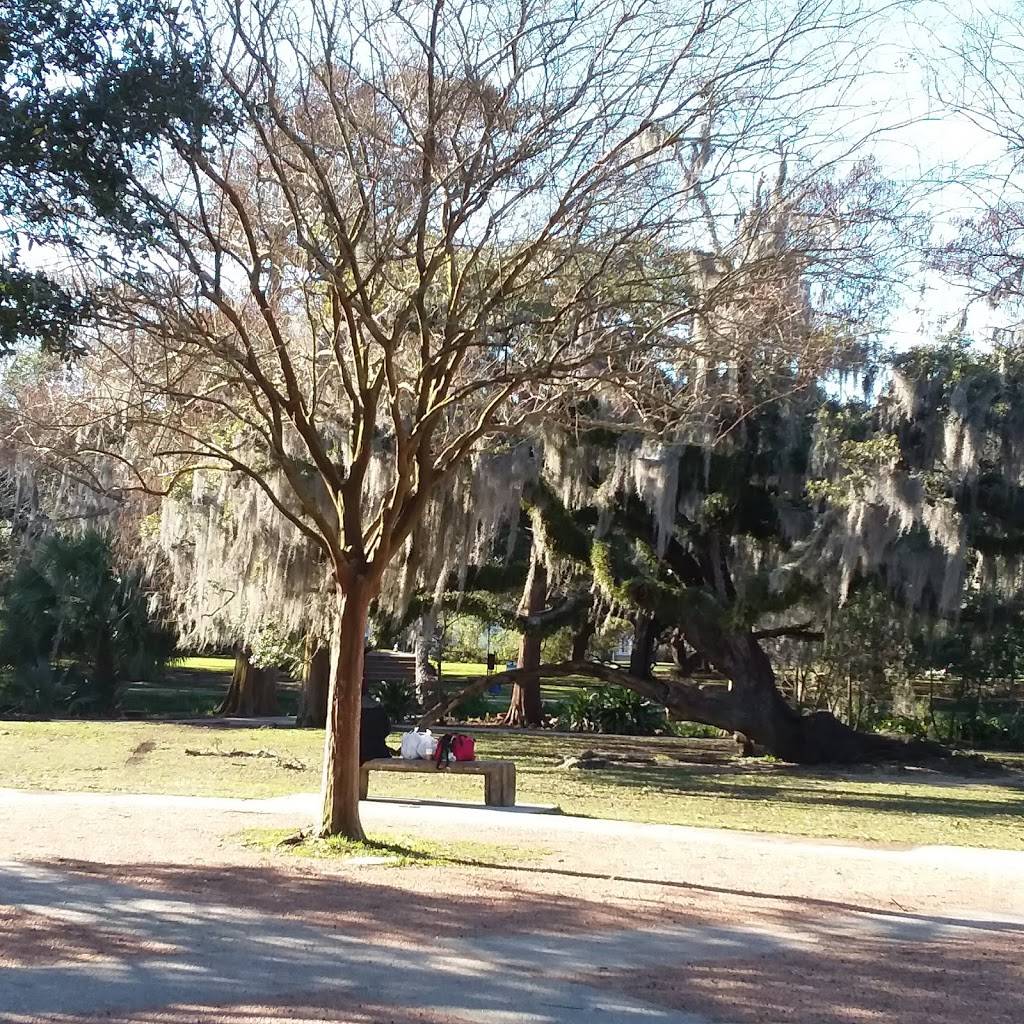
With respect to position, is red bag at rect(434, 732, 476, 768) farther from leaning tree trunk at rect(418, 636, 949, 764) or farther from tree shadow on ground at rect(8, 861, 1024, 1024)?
leaning tree trunk at rect(418, 636, 949, 764)

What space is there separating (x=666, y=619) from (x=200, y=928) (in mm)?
15100

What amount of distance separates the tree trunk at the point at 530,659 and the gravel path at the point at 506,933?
548 inches

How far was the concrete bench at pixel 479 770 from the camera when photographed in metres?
12.0

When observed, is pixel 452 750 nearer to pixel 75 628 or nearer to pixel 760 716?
pixel 760 716

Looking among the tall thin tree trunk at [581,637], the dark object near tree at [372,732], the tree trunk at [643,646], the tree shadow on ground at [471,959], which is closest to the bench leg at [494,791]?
the dark object near tree at [372,732]

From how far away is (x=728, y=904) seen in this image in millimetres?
7930

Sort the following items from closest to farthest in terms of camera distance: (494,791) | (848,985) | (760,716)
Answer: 1. (848,985)
2. (494,791)
3. (760,716)

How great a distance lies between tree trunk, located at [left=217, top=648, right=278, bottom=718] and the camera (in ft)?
101

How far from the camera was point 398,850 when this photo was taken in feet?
30.4

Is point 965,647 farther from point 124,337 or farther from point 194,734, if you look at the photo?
point 124,337

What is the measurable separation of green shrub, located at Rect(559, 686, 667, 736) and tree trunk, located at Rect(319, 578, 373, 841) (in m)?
19.3

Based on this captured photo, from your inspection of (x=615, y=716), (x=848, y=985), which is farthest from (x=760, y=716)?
(x=848, y=985)

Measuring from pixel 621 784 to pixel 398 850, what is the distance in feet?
24.7

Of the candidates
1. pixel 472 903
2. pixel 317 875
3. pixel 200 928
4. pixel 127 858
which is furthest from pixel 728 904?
pixel 127 858
